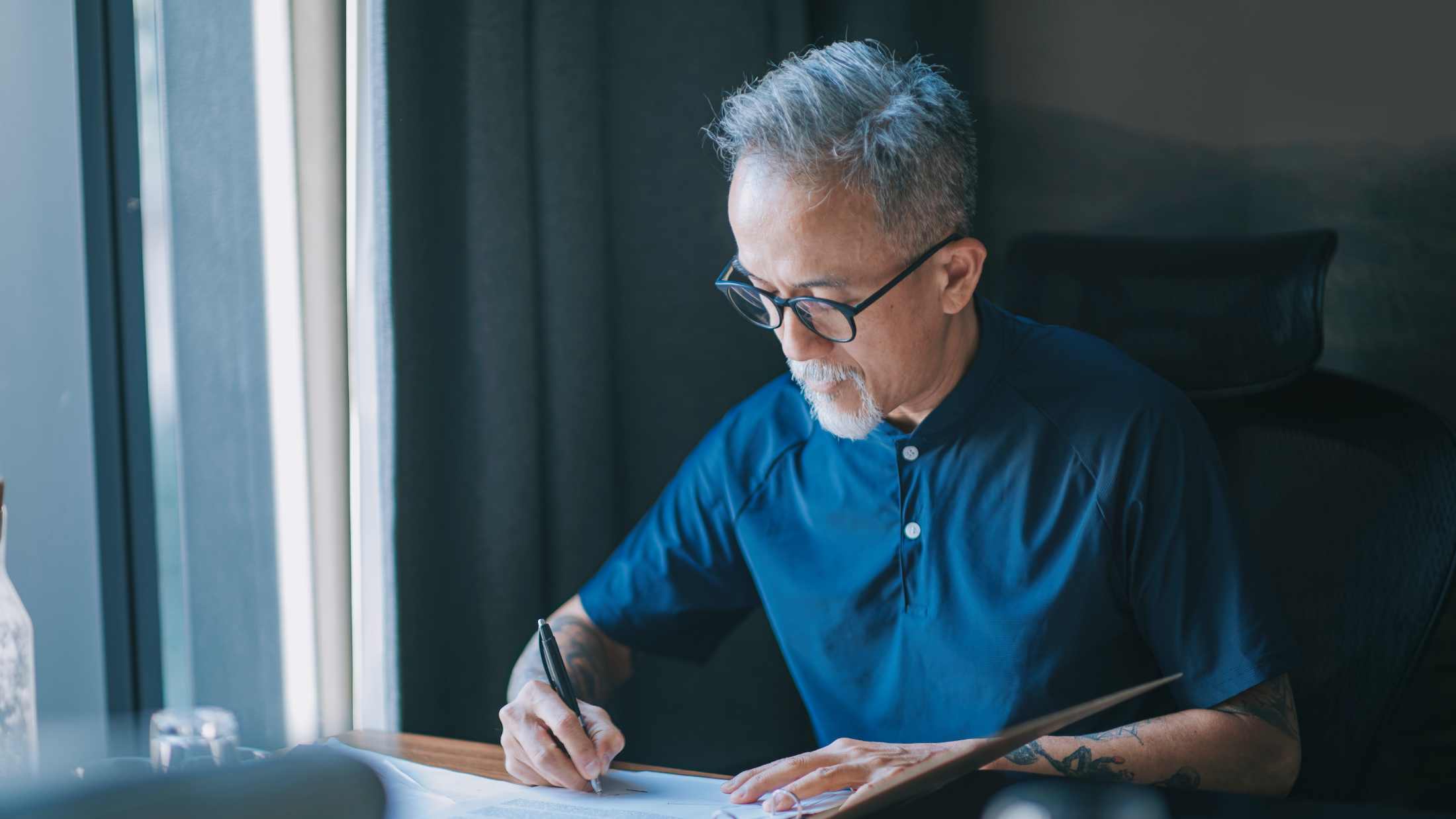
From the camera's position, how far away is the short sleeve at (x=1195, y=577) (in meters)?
1.04

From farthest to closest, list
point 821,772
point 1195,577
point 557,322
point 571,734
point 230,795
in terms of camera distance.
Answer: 1. point 557,322
2. point 1195,577
3. point 571,734
4. point 821,772
5. point 230,795

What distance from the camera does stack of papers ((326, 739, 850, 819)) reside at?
0.86 metres

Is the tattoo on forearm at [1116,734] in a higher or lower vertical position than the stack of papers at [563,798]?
higher

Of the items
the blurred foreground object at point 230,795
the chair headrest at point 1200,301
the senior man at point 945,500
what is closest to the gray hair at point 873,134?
the senior man at point 945,500

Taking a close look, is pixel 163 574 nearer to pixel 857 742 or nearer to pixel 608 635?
pixel 608 635

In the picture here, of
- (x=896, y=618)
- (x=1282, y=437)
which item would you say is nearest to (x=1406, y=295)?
(x=1282, y=437)

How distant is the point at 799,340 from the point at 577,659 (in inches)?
17.8

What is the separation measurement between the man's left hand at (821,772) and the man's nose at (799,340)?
42 centimetres

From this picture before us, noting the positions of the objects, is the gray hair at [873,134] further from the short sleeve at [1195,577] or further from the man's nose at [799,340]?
the short sleeve at [1195,577]

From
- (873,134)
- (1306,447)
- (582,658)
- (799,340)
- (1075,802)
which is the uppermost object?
(873,134)

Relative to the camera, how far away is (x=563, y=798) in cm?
93

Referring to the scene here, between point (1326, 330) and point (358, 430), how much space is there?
1387 millimetres

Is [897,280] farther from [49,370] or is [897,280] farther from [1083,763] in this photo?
[49,370]

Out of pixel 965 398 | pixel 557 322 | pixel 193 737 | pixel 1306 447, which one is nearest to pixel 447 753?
pixel 193 737
